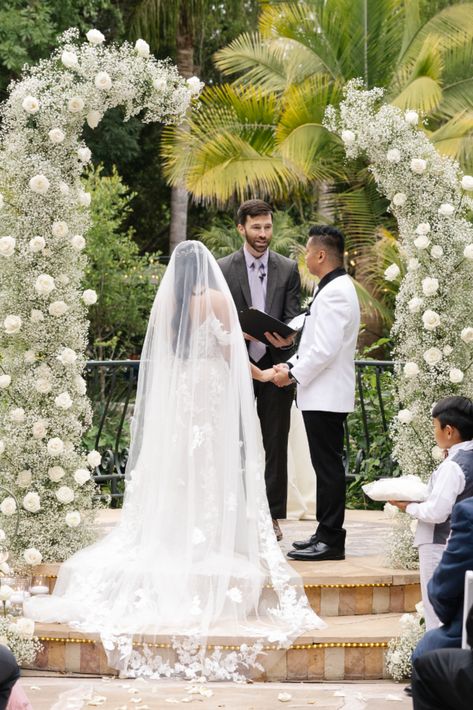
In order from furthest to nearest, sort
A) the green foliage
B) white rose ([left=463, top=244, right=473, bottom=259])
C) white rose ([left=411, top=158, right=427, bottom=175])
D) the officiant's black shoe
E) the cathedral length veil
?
the green foliage, the officiant's black shoe, white rose ([left=411, top=158, right=427, bottom=175]), white rose ([left=463, top=244, right=473, bottom=259]), the cathedral length veil

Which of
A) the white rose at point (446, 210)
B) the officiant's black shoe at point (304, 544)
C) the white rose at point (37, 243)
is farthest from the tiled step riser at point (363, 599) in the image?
the white rose at point (37, 243)

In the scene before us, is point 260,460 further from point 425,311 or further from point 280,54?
point 280,54

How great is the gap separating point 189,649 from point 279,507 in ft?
6.18

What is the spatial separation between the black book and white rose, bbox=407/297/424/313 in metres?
0.78

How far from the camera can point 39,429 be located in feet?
23.8

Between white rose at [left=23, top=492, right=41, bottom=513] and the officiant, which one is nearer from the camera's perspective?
white rose at [left=23, top=492, right=41, bottom=513]

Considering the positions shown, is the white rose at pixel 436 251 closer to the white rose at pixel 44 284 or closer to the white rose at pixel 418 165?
the white rose at pixel 418 165

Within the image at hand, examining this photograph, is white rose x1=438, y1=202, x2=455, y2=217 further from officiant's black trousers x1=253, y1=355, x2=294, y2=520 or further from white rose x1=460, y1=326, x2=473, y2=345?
officiant's black trousers x1=253, y1=355, x2=294, y2=520

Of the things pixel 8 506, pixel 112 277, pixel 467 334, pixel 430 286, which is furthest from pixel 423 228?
pixel 112 277

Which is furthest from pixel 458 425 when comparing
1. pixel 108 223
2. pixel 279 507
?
pixel 108 223

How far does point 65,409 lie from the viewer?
7.36 meters

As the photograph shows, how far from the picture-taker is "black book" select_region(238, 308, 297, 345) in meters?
7.35

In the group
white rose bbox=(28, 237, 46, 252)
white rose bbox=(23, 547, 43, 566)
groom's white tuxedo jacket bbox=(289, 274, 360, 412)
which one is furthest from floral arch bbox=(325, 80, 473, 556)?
white rose bbox=(23, 547, 43, 566)

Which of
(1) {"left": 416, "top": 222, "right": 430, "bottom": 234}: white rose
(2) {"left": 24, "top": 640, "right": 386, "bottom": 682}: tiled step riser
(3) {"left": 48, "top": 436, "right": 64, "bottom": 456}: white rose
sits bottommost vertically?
(2) {"left": 24, "top": 640, "right": 386, "bottom": 682}: tiled step riser
